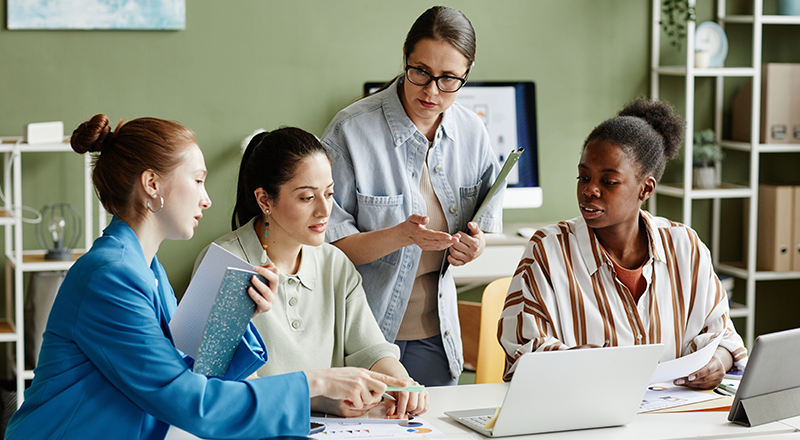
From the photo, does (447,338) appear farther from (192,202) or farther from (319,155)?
(192,202)

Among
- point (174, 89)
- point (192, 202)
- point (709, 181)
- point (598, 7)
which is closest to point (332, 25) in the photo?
point (174, 89)

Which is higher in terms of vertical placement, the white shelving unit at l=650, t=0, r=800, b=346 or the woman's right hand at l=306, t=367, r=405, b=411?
the white shelving unit at l=650, t=0, r=800, b=346

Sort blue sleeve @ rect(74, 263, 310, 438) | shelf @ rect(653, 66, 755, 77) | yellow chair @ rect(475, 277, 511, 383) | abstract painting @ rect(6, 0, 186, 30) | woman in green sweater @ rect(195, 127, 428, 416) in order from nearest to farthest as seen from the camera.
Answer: blue sleeve @ rect(74, 263, 310, 438)
woman in green sweater @ rect(195, 127, 428, 416)
yellow chair @ rect(475, 277, 511, 383)
abstract painting @ rect(6, 0, 186, 30)
shelf @ rect(653, 66, 755, 77)

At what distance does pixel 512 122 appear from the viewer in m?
3.46

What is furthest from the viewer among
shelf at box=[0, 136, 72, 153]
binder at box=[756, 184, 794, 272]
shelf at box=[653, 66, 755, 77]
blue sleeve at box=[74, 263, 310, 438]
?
binder at box=[756, 184, 794, 272]

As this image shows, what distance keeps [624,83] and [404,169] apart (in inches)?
84.1

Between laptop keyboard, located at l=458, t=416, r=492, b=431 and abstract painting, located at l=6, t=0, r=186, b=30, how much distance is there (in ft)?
7.76

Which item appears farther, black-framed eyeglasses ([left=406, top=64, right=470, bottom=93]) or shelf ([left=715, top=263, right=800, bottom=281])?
shelf ([left=715, top=263, right=800, bottom=281])

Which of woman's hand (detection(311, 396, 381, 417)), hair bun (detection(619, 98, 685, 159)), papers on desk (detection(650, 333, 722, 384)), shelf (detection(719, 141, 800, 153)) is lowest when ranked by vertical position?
woman's hand (detection(311, 396, 381, 417))

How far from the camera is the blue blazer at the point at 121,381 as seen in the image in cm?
117

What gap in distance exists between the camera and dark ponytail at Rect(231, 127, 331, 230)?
5.31 feet

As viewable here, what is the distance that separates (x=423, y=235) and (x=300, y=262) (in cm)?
27

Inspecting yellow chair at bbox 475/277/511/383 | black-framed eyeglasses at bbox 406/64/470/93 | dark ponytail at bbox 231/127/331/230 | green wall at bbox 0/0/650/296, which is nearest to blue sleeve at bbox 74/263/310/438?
dark ponytail at bbox 231/127/331/230

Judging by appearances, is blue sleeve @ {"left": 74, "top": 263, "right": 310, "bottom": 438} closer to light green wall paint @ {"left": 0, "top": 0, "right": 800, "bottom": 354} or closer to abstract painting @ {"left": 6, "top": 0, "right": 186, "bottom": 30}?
light green wall paint @ {"left": 0, "top": 0, "right": 800, "bottom": 354}
